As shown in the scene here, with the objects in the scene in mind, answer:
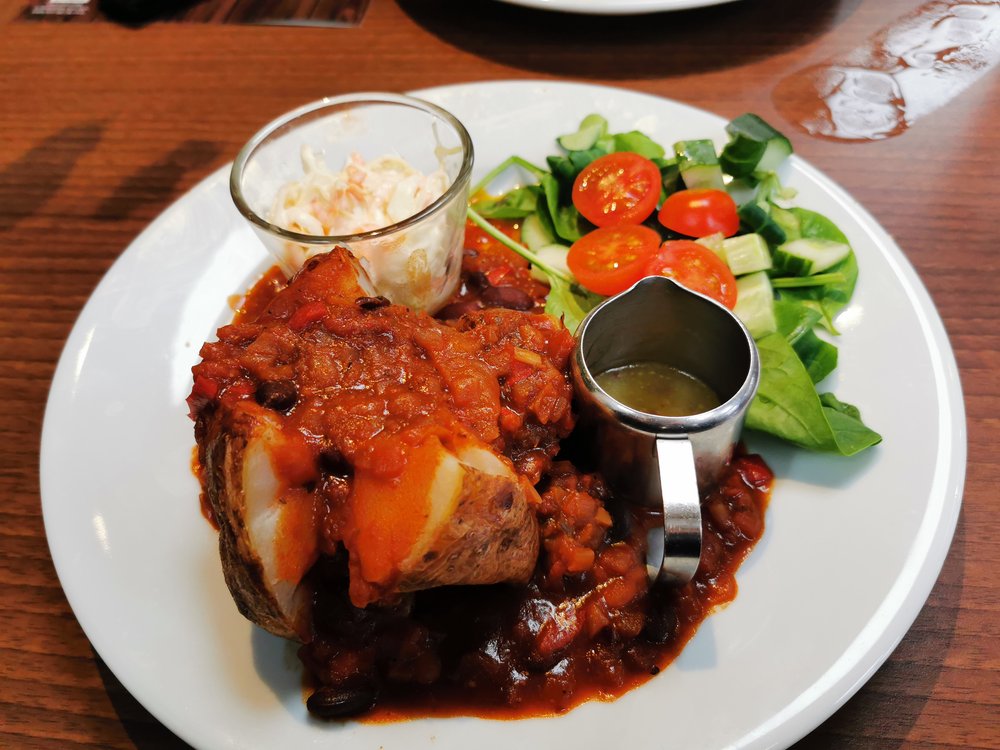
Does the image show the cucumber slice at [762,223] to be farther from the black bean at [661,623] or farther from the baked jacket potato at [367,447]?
the black bean at [661,623]

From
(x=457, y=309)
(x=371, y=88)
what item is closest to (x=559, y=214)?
(x=457, y=309)

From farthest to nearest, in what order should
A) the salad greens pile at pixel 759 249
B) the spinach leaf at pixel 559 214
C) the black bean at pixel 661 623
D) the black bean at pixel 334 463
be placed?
the spinach leaf at pixel 559 214 → the salad greens pile at pixel 759 249 → the black bean at pixel 661 623 → the black bean at pixel 334 463

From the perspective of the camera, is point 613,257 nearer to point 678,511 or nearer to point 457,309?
point 457,309

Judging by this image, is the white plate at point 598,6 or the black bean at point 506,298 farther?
the white plate at point 598,6

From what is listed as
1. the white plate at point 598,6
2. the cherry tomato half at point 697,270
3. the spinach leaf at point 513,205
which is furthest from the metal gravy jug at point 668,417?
the white plate at point 598,6

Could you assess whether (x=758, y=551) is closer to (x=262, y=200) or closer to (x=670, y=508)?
(x=670, y=508)

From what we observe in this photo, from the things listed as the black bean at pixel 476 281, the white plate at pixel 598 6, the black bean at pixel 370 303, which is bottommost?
the black bean at pixel 476 281
